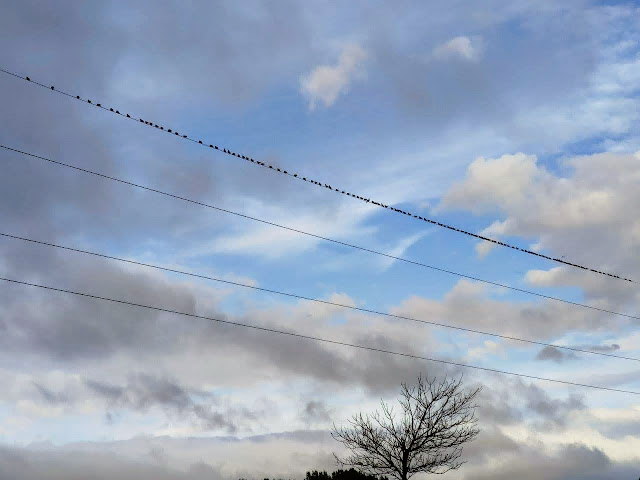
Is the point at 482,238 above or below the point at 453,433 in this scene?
above

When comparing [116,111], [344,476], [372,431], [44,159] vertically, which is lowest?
[344,476]

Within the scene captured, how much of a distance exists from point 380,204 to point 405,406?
51.3 feet

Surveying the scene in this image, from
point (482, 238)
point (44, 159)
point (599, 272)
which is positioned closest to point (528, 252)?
point (482, 238)

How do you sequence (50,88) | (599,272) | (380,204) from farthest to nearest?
(599,272), (380,204), (50,88)

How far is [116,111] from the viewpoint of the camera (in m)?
24.0

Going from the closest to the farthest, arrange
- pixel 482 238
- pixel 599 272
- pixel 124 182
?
pixel 124 182, pixel 482 238, pixel 599 272

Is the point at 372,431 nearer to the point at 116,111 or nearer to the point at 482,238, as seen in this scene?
the point at 482,238

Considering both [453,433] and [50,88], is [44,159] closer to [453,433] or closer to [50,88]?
[50,88]

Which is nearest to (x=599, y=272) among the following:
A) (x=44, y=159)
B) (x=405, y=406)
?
(x=405, y=406)

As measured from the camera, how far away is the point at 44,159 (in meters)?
23.9

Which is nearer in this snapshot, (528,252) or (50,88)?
(50,88)

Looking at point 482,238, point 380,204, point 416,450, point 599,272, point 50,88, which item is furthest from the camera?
point 599,272

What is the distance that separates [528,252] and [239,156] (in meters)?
17.2

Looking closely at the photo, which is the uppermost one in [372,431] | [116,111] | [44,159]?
[116,111]
